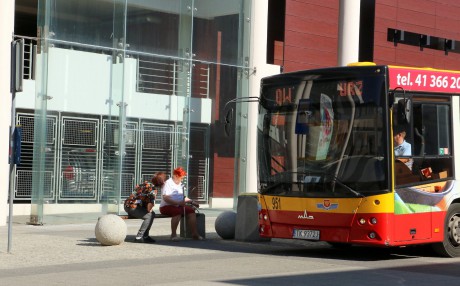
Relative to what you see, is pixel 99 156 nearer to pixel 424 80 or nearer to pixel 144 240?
pixel 144 240

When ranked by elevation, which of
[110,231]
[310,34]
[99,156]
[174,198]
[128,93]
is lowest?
[110,231]

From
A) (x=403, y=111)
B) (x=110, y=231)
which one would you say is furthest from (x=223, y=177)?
(x=403, y=111)

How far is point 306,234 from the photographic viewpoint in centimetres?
1680

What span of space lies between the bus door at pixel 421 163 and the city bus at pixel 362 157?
2 cm

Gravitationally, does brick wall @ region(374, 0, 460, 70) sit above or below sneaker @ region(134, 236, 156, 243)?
above

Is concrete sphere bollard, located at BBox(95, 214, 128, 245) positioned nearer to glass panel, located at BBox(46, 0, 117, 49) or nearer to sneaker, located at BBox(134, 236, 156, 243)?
sneaker, located at BBox(134, 236, 156, 243)

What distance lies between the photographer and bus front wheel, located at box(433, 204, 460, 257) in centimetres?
1708

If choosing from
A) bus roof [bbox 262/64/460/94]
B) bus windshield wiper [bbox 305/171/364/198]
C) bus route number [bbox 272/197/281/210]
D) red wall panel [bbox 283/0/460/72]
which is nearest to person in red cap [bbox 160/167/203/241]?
bus route number [bbox 272/197/281/210]

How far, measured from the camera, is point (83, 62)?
2447cm

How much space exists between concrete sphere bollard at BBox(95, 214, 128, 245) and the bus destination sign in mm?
5391

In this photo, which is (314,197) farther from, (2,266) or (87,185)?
(87,185)

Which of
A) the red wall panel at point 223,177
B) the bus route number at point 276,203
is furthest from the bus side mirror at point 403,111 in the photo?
the red wall panel at point 223,177

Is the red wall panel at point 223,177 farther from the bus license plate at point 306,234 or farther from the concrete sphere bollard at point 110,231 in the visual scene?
the bus license plate at point 306,234

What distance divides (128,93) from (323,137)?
31.9ft
